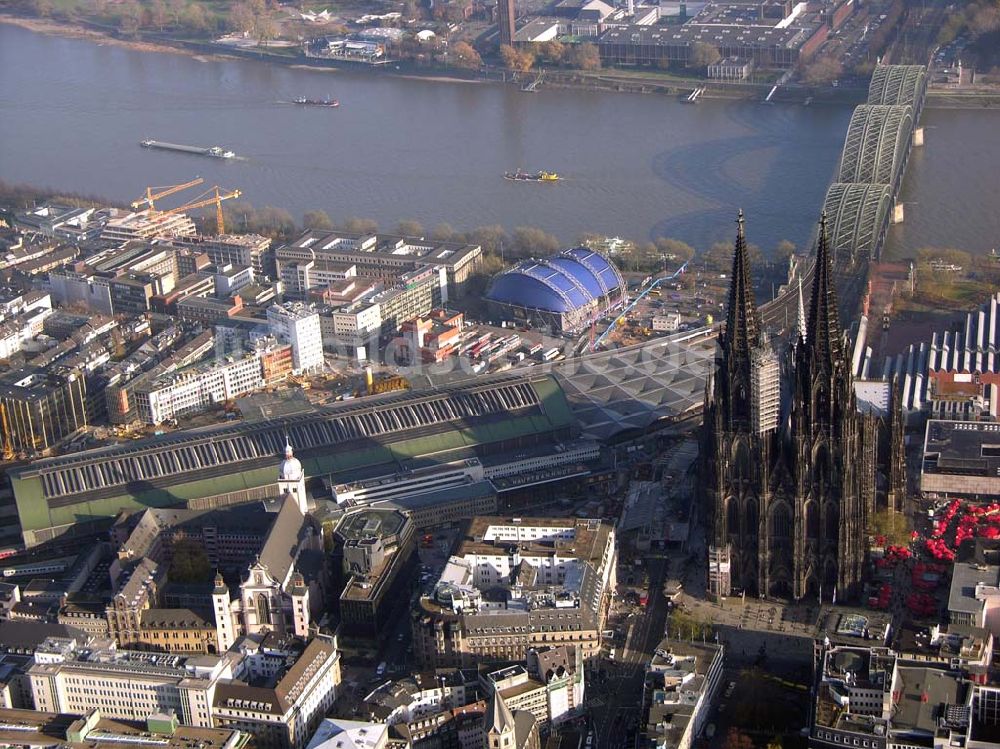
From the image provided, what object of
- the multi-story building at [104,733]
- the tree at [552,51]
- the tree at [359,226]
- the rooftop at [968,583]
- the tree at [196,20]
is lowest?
the multi-story building at [104,733]

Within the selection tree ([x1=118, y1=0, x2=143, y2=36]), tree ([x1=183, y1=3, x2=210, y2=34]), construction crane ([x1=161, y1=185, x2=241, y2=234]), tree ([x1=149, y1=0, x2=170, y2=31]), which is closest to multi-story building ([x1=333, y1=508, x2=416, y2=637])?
construction crane ([x1=161, y1=185, x2=241, y2=234])

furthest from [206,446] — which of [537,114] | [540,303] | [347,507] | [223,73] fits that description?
[223,73]

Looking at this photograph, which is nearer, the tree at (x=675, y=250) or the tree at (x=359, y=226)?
the tree at (x=675, y=250)

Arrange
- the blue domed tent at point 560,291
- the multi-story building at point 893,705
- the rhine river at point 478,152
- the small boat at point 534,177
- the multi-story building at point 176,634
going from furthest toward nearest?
the small boat at point 534,177, the rhine river at point 478,152, the blue domed tent at point 560,291, the multi-story building at point 176,634, the multi-story building at point 893,705

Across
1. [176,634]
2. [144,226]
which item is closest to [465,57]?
[144,226]

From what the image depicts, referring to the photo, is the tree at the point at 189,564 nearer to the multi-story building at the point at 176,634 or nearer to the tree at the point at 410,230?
the multi-story building at the point at 176,634

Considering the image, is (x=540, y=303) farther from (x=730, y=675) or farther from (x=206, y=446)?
(x=730, y=675)

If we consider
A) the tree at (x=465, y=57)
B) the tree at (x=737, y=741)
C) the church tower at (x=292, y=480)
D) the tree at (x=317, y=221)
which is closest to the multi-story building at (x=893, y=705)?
the tree at (x=737, y=741)

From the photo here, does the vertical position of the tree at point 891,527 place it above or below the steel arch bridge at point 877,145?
below
